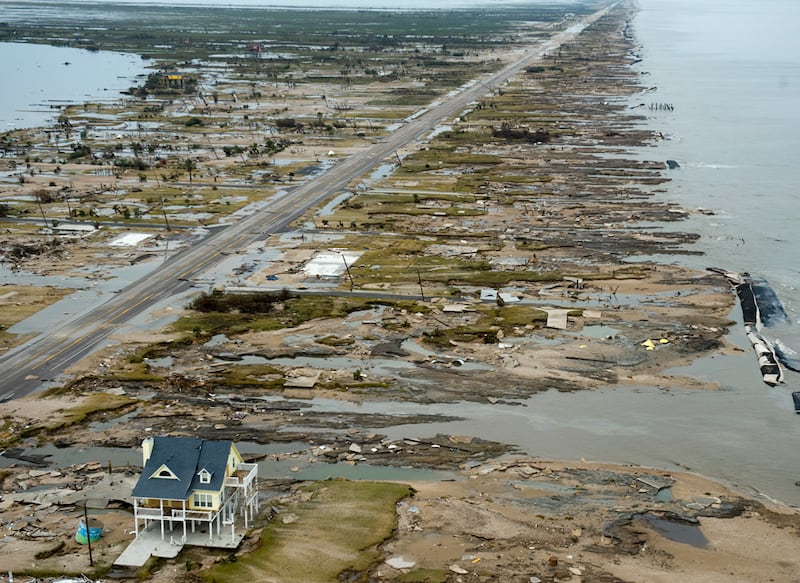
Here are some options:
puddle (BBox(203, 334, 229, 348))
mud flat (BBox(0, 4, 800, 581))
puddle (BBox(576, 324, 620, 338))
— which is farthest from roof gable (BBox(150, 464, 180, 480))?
puddle (BBox(576, 324, 620, 338))

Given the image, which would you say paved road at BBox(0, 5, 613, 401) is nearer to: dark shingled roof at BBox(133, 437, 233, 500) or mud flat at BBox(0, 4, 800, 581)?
mud flat at BBox(0, 4, 800, 581)

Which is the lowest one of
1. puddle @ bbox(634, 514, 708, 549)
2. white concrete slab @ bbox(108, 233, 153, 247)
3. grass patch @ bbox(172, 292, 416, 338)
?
puddle @ bbox(634, 514, 708, 549)

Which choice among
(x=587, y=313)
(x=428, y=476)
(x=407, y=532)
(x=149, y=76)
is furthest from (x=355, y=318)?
(x=149, y=76)

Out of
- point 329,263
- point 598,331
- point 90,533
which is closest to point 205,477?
point 90,533

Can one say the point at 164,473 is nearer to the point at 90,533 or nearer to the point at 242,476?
the point at 242,476

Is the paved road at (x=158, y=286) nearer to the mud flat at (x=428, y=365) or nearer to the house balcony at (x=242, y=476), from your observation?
the mud flat at (x=428, y=365)

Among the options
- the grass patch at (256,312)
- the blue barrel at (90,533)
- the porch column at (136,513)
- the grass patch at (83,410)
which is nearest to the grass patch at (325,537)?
the porch column at (136,513)
